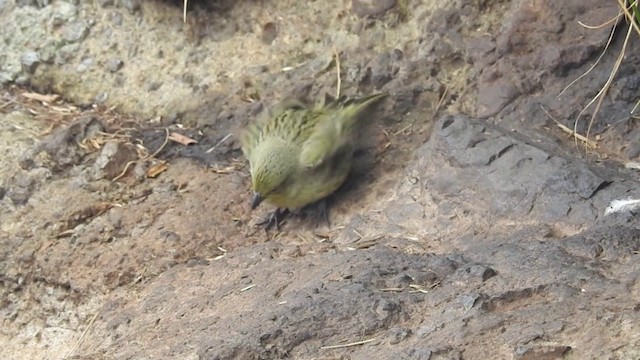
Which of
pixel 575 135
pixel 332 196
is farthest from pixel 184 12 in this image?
pixel 575 135

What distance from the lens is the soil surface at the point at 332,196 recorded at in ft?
14.1

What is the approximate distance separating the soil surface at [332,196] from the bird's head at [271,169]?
24 cm

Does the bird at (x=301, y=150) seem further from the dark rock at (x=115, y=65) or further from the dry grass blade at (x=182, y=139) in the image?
the dark rock at (x=115, y=65)

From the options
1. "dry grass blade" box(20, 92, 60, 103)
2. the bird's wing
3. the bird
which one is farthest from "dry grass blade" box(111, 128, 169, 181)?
the bird's wing

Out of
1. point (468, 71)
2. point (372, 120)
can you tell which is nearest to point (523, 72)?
point (468, 71)

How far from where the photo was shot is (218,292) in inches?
200

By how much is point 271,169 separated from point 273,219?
33 centimetres

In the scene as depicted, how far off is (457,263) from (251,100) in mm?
2618

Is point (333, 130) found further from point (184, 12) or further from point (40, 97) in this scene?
point (40, 97)

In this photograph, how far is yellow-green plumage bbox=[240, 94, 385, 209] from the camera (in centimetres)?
601

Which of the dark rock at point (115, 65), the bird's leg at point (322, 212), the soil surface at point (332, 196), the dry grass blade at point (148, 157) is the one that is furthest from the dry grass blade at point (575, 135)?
the dark rock at point (115, 65)

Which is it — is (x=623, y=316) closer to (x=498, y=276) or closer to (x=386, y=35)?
(x=498, y=276)

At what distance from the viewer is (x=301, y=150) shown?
6.22 meters

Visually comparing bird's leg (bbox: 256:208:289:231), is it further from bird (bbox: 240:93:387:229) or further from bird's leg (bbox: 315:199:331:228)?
bird's leg (bbox: 315:199:331:228)
